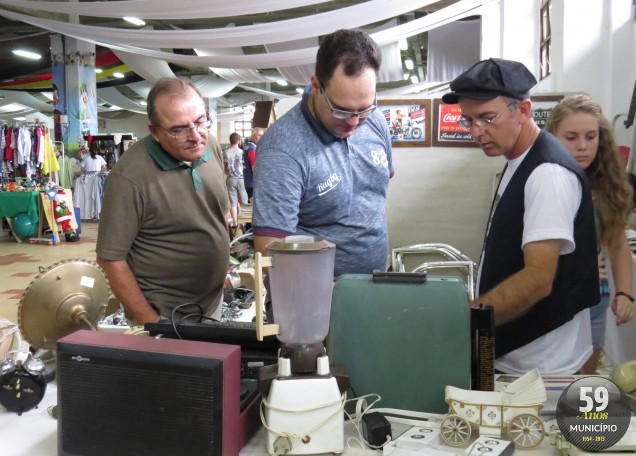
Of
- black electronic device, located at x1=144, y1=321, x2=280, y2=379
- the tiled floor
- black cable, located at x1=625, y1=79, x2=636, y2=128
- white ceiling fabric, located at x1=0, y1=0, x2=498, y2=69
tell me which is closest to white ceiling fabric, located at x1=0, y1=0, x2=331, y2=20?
white ceiling fabric, located at x1=0, y1=0, x2=498, y2=69

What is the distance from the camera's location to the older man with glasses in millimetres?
1864

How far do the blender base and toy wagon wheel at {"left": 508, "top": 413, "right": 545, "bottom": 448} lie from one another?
12.9 inches

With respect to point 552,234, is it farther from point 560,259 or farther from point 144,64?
point 144,64

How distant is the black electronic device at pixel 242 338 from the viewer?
1258 mm

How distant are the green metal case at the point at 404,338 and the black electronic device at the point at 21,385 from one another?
65cm

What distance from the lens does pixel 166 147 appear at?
1942mm

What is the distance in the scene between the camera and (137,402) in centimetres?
106

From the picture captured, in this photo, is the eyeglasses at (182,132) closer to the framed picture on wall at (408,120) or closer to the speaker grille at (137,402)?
the speaker grille at (137,402)

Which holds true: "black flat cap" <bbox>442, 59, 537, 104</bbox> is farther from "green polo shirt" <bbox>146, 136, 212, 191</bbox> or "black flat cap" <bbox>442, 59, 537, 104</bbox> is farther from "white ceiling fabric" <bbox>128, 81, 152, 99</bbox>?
"white ceiling fabric" <bbox>128, 81, 152, 99</bbox>

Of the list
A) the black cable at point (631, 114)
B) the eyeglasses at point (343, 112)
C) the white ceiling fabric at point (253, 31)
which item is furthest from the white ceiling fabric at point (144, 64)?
the eyeglasses at point (343, 112)

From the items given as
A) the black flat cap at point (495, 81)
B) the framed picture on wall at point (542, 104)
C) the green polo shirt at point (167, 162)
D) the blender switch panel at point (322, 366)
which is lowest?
the blender switch panel at point (322, 366)

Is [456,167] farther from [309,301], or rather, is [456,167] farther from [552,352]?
[309,301]

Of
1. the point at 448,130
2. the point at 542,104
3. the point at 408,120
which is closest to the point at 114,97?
the point at 408,120

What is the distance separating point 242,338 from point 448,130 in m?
2.83
